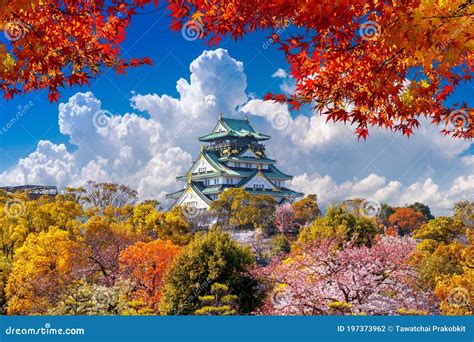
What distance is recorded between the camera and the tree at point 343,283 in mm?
8242

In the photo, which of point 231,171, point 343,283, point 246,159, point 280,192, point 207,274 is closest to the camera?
point 343,283

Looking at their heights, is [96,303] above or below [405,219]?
below

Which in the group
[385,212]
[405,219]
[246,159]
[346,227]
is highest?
[246,159]

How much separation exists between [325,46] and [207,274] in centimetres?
563

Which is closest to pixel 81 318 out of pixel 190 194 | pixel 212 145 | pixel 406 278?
pixel 406 278

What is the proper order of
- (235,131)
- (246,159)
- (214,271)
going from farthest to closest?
(235,131), (246,159), (214,271)

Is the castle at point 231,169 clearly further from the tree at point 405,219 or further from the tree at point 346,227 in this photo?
the tree at point 346,227

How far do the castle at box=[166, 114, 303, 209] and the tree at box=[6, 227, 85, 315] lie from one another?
18508mm

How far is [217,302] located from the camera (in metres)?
9.10

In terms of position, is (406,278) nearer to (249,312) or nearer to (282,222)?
(249,312)
